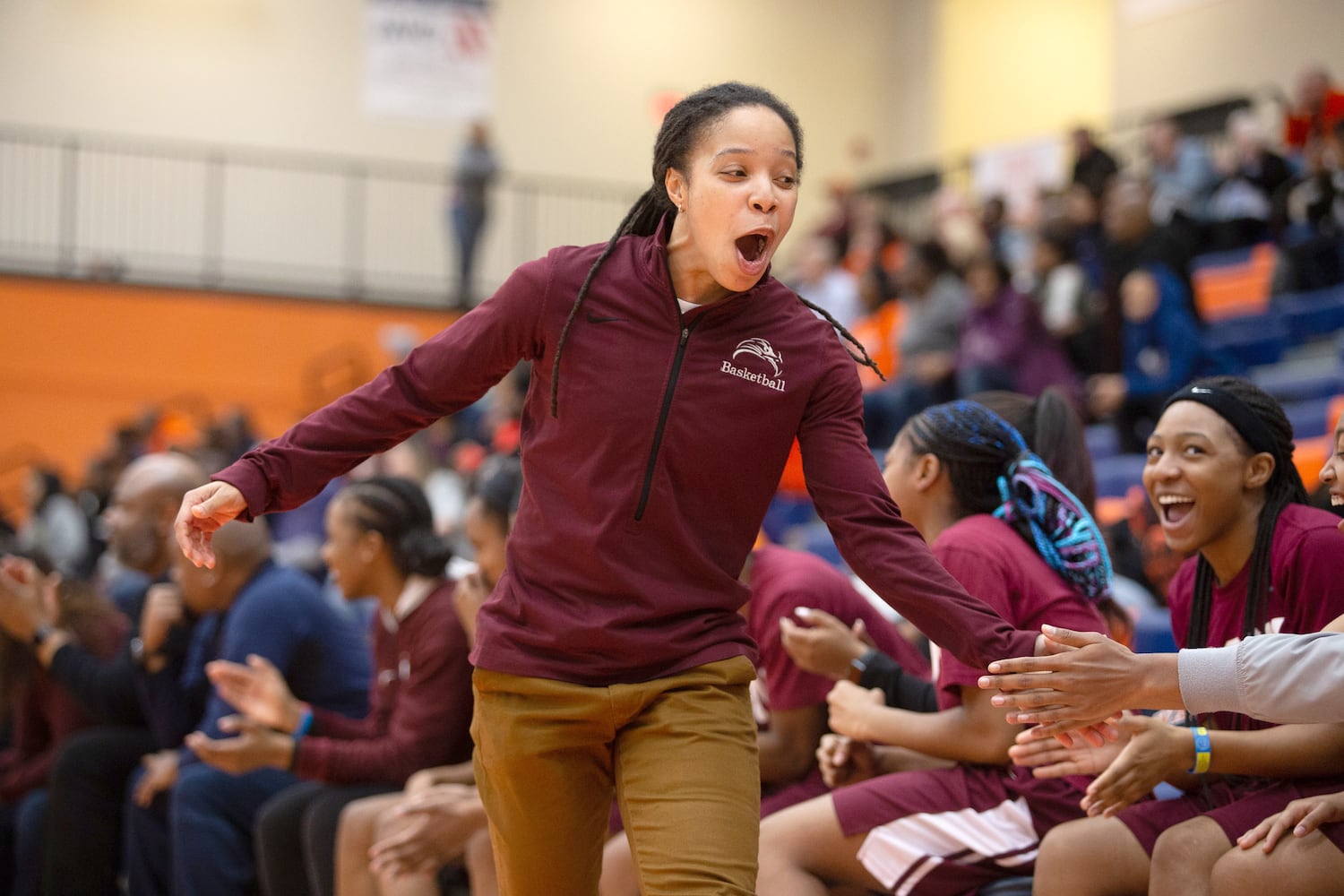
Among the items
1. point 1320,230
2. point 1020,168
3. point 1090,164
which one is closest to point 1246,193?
point 1320,230

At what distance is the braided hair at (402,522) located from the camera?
15.2 feet

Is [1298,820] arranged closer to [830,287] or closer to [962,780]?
[962,780]

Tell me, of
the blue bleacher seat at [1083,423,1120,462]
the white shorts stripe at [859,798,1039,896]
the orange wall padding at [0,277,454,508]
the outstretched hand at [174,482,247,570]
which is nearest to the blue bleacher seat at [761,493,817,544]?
the blue bleacher seat at [1083,423,1120,462]

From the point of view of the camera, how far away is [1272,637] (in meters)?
2.55

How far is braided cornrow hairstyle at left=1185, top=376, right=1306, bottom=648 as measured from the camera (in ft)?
9.86

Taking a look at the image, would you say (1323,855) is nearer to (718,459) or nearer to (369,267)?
(718,459)

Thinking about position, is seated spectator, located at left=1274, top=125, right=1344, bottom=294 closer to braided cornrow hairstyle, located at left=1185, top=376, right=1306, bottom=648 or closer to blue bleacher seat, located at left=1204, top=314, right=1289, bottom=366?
blue bleacher seat, located at left=1204, top=314, right=1289, bottom=366

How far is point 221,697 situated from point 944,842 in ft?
8.18

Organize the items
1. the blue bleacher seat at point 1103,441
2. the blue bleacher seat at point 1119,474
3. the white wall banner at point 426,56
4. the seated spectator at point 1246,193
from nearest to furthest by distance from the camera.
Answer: the blue bleacher seat at point 1119,474 < the blue bleacher seat at point 1103,441 < the seated spectator at point 1246,193 < the white wall banner at point 426,56

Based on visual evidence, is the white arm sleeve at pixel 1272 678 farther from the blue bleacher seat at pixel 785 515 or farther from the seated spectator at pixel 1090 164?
the seated spectator at pixel 1090 164

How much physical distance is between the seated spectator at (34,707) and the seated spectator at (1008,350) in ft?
15.4

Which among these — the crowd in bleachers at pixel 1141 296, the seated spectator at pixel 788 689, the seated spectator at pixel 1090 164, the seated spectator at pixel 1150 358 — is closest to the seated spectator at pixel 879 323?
the crowd in bleachers at pixel 1141 296

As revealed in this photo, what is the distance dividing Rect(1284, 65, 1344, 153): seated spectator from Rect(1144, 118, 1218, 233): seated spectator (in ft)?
1.91

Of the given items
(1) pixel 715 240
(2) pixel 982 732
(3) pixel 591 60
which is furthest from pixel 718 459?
(3) pixel 591 60
